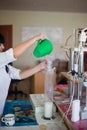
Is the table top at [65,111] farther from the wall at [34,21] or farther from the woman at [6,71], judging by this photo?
the wall at [34,21]

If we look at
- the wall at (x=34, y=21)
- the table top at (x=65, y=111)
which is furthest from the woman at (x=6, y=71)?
the wall at (x=34, y=21)

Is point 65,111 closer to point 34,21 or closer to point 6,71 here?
point 6,71

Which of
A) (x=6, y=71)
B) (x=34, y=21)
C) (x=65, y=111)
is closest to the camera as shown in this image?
(x=65, y=111)

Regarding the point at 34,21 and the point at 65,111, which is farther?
the point at 34,21

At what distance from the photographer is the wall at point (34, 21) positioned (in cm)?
A: 534

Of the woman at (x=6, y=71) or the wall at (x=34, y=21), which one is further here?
the wall at (x=34, y=21)

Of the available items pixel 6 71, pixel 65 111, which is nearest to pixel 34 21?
pixel 6 71

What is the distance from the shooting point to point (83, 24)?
5.61 m

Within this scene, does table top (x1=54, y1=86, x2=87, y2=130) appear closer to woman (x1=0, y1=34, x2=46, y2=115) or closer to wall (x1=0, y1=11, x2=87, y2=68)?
woman (x1=0, y1=34, x2=46, y2=115)

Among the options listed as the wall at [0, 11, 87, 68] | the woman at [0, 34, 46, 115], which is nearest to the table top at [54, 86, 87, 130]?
the woman at [0, 34, 46, 115]

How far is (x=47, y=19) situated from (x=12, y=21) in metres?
0.91

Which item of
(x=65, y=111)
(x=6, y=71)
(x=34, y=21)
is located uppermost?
(x=34, y=21)

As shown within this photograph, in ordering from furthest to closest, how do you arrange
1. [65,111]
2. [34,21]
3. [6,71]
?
[34,21] < [6,71] < [65,111]

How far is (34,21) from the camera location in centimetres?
542
